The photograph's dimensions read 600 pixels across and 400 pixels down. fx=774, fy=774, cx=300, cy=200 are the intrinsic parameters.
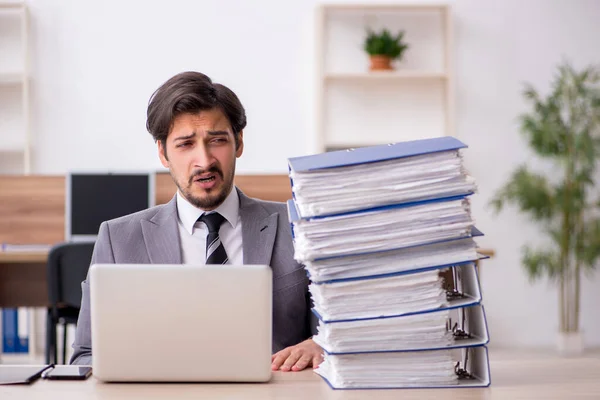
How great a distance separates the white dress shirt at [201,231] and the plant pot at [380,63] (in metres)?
3.66

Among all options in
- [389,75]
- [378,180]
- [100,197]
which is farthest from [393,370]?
[389,75]

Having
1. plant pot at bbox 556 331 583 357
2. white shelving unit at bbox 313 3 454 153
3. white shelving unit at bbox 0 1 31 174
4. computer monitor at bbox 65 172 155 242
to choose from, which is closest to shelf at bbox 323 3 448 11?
white shelving unit at bbox 313 3 454 153

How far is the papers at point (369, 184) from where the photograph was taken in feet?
3.42

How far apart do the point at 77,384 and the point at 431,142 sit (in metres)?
0.60

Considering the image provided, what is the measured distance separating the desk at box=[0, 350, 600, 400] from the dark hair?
709mm

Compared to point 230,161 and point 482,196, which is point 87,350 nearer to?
point 230,161

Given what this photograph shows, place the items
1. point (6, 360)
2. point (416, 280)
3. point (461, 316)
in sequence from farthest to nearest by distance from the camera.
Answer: point (6, 360)
point (461, 316)
point (416, 280)

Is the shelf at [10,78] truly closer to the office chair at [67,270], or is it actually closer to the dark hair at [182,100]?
the office chair at [67,270]

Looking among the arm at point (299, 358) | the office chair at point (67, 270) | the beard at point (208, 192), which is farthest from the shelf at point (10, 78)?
the arm at point (299, 358)

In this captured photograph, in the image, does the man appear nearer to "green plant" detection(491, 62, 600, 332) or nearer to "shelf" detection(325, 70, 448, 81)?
"shelf" detection(325, 70, 448, 81)

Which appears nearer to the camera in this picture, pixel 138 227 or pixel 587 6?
pixel 138 227

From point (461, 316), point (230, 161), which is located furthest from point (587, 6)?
point (461, 316)

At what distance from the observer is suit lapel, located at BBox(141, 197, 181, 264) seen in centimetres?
171

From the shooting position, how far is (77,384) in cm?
109
